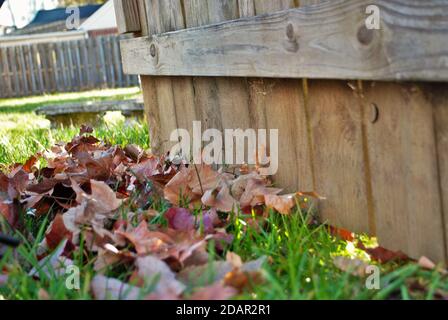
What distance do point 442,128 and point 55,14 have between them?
40.1 m

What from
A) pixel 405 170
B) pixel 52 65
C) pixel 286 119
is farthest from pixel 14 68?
pixel 405 170

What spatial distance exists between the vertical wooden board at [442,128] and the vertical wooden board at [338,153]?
0.33 meters

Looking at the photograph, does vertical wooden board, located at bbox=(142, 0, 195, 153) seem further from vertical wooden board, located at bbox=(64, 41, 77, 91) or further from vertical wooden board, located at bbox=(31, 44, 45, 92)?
vertical wooden board, located at bbox=(64, 41, 77, 91)

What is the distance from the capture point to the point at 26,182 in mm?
2705

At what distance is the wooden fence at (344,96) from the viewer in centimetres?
177

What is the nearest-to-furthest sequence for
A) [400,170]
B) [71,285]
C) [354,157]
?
[71,285]
[400,170]
[354,157]

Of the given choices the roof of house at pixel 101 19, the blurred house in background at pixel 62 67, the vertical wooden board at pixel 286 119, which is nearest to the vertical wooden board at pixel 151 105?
the vertical wooden board at pixel 286 119

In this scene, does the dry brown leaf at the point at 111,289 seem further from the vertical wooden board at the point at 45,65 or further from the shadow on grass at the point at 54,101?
the vertical wooden board at the point at 45,65

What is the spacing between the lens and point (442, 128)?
1.75 metres

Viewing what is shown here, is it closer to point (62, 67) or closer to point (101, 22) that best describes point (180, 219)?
point (62, 67)

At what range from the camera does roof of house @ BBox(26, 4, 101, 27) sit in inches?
1474

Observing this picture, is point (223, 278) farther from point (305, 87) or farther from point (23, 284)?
point (305, 87)
